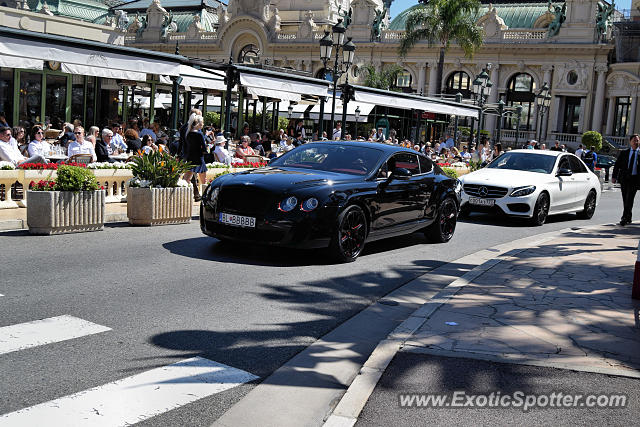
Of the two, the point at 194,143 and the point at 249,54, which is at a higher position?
the point at 249,54

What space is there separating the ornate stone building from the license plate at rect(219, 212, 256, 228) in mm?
48833

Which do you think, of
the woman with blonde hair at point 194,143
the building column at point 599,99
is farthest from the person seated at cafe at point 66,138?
the building column at point 599,99

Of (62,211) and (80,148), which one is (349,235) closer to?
(62,211)

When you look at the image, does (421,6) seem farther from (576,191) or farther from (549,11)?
(576,191)

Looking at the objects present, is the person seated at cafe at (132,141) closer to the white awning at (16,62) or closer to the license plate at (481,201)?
the white awning at (16,62)

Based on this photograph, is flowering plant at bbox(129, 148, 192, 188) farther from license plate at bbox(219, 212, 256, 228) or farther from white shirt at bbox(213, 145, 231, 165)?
white shirt at bbox(213, 145, 231, 165)

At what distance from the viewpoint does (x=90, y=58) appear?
1531cm

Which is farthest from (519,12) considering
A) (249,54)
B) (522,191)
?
(522,191)

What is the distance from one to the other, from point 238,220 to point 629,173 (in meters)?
10.4

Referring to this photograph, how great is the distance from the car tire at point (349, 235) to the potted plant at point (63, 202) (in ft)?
12.2

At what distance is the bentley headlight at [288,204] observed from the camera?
8961 millimetres

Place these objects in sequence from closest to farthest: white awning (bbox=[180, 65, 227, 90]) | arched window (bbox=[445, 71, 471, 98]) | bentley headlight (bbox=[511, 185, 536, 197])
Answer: bentley headlight (bbox=[511, 185, 536, 197]), white awning (bbox=[180, 65, 227, 90]), arched window (bbox=[445, 71, 471, 98])

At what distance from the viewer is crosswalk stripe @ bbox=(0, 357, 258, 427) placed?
4.20 meters

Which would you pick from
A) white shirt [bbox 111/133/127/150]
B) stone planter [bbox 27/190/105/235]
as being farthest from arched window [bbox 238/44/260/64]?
stone planter [bbox 27/190/105/235]
